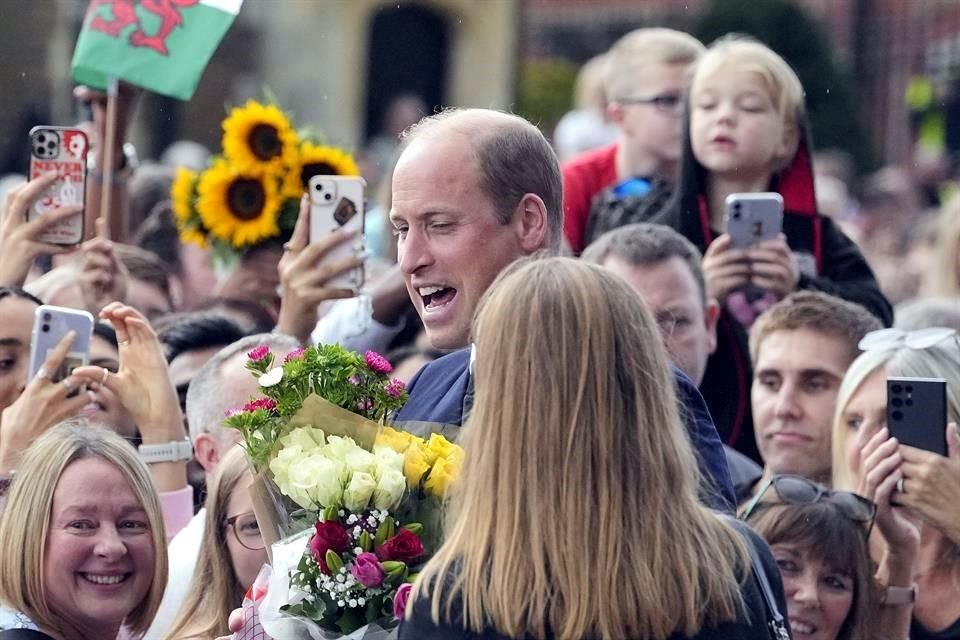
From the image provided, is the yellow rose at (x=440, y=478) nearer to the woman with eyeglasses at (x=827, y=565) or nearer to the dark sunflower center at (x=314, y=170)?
the woman with eyeglasses at (x=827, y=565)

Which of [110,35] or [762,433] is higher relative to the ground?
[110,35]

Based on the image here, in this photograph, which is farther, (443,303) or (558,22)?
(558,22)

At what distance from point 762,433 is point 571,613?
8.79 feet

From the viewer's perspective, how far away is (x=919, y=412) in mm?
5262

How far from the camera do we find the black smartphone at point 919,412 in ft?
17.2

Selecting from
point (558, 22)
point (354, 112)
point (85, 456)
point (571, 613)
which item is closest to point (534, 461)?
point (571, 613)

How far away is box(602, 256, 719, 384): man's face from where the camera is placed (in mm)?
5980

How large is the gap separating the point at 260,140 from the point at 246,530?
2.18 metres

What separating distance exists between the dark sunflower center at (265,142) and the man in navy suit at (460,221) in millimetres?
2444

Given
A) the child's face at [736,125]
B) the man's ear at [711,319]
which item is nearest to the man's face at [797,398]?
the man's ear at [711,319]

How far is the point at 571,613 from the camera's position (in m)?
3.54

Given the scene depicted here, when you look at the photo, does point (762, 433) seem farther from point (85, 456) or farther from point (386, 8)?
point (386, 8)

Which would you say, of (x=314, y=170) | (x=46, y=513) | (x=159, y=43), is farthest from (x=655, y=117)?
(x=46, y=513)

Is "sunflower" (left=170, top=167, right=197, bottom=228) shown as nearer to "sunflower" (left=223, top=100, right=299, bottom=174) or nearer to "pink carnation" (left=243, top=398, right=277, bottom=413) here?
"sunflower" (left=223, top=100, right=299, bottom=174)
